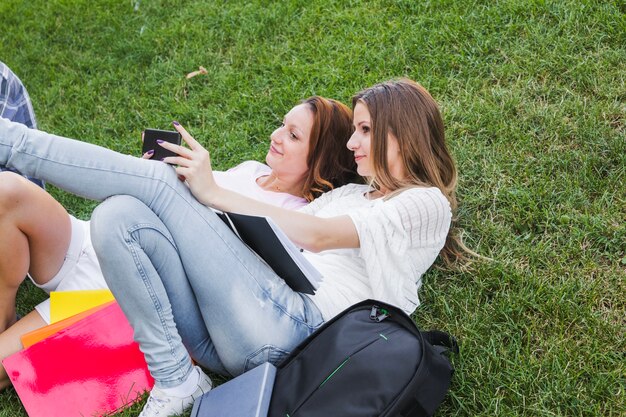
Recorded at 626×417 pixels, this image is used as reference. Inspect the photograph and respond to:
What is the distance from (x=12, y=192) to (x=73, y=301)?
2.19ft

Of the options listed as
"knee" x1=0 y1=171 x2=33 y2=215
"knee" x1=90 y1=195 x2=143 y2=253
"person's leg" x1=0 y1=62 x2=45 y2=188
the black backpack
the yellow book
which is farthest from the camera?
"person's leg" x1=0 y1=62 x2=45 y2=188

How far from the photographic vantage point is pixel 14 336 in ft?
10.1

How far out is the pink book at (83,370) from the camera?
2.88 m

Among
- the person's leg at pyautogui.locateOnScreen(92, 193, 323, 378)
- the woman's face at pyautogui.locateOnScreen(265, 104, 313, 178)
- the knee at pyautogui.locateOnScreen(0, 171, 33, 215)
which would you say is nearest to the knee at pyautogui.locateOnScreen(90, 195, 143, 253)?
the person's leg at pyautogui.locateOnScreen(92, 193, 323, 378)

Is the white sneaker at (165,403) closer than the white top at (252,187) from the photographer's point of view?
Yes

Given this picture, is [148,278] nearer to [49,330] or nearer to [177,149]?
[177,149]

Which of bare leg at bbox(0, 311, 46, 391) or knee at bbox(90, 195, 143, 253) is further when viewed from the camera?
bare leg at bbox(0, 311, 46, 391)

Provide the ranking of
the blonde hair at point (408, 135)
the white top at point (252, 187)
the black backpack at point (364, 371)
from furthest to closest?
the white top at point (252, 187) → the blonde hair at point (408, 135) → the black backpack at point (364, 371)

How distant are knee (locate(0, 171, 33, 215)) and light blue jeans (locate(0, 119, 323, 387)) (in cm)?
22

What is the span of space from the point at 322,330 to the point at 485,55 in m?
2.52

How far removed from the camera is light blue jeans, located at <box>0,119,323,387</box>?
251cm

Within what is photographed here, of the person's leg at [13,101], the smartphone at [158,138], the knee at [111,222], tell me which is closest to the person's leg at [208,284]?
the knee at [111,222]

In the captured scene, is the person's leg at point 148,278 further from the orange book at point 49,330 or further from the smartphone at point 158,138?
the orange book at point 49,330

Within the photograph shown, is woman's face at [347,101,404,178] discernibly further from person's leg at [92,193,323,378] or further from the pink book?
the pink book
